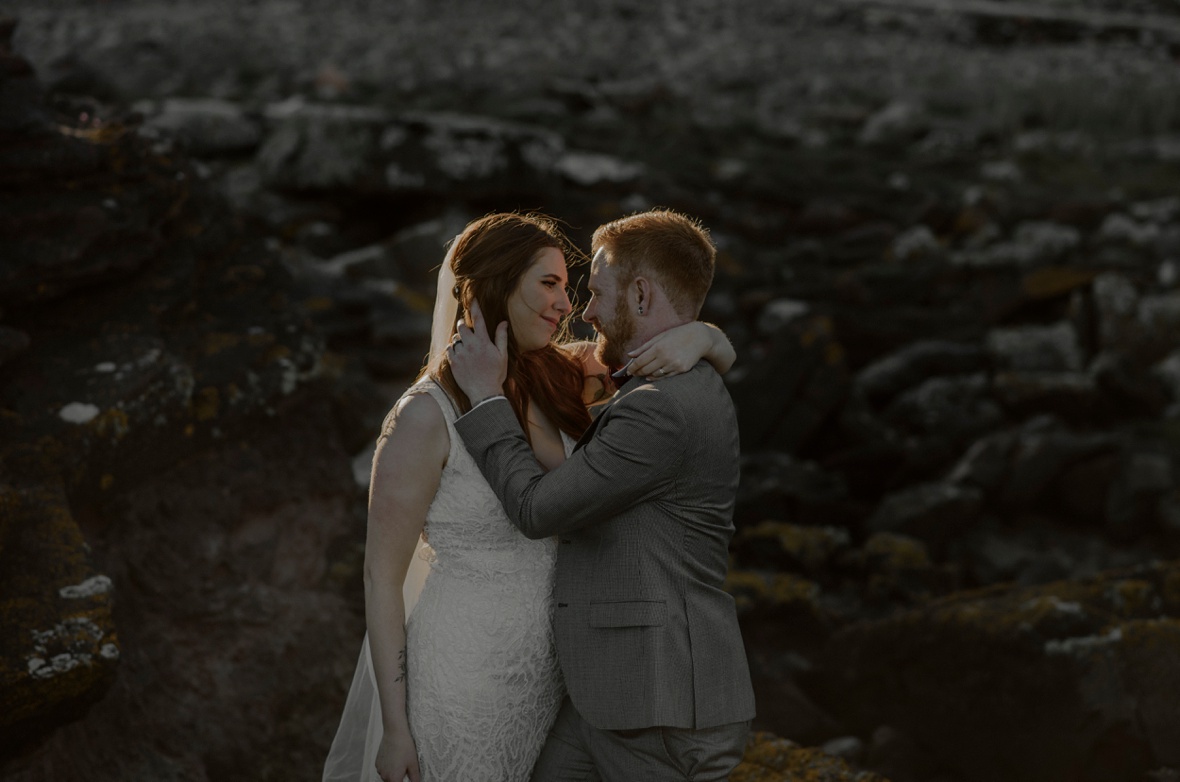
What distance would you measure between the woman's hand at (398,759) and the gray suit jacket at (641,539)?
539 millimetres

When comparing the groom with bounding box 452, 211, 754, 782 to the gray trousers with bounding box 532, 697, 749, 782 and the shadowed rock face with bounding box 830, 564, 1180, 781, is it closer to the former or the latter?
the gray trousers with bounding box 532, 697, 749, 782

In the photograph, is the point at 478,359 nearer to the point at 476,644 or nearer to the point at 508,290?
the point at 508,290

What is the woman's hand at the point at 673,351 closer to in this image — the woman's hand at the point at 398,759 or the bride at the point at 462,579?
the bride at the point at 462,579

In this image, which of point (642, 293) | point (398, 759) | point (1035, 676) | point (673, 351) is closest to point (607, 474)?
point (673, 351)

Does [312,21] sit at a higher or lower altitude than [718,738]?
higher

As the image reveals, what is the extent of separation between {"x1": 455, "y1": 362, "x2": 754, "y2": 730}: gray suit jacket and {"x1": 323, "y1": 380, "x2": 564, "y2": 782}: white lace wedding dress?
142 millimetres

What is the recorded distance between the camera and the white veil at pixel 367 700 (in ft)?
11.6

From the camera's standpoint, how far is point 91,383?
4.45m

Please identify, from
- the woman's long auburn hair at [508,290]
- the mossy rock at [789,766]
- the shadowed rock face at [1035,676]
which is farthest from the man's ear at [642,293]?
the shadowed rock face at [1035,676]

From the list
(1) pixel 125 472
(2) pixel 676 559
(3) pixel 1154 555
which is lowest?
(3) pixel 1154 555

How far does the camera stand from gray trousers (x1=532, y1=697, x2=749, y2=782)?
10.4 ft

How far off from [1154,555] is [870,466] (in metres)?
2.12

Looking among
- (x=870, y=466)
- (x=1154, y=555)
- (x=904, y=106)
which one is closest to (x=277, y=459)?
(x=870, y=466)

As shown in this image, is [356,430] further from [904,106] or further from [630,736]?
[904,106]
